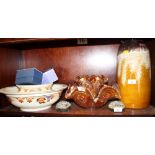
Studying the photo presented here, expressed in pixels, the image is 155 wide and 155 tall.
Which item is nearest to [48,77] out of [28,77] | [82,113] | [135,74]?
[28,77]

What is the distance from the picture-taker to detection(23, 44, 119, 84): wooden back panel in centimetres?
89

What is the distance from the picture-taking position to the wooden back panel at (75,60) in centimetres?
89

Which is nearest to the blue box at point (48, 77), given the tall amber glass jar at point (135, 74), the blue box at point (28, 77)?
A: the blue box at point (28, 77)

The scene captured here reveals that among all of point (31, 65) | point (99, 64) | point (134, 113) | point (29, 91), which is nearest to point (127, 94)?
point (134, 113)

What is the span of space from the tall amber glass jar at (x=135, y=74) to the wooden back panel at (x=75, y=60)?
176mm

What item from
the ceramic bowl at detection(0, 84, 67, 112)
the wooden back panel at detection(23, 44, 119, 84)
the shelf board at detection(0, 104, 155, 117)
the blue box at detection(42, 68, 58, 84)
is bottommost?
the shelf board at detection(0, 104, 155, 117)

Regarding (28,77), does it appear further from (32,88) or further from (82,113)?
(82,113)

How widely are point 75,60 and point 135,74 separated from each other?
0.32 meters

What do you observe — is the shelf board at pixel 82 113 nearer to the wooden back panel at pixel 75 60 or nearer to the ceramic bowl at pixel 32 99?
the ceramic bowl at pixel 32 99

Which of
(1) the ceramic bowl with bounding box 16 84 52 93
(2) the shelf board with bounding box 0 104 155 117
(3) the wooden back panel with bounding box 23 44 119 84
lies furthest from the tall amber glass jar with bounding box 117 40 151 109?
(1) the ceramic bowl with bounding box 16 84 52 93

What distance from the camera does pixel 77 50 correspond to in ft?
3.00

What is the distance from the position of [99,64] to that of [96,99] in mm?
246

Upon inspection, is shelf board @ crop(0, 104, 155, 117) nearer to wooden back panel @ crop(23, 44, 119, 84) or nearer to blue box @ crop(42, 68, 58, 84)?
blue box @ crop(42, 68, 58, 84)

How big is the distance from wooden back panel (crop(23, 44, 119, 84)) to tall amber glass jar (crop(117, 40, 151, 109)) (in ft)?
0.58
